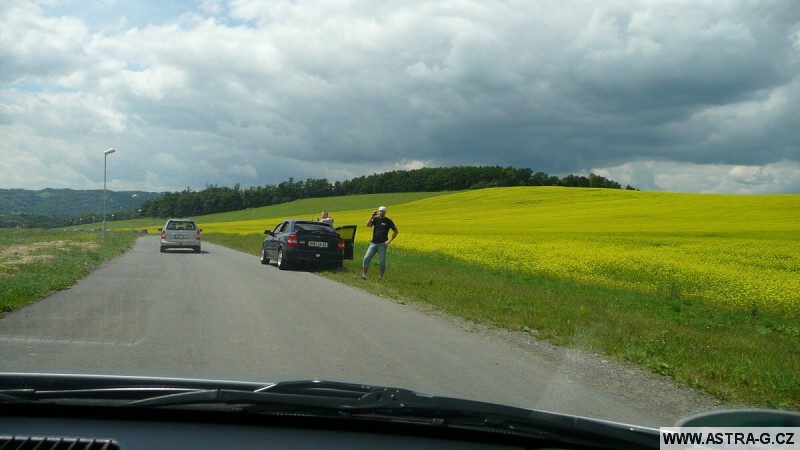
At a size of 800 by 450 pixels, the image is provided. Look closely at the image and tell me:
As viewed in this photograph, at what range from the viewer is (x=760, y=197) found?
47406 mm

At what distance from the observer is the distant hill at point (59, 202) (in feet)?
207

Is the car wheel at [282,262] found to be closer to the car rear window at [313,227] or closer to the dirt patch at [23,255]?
the car rear window at [313,227]

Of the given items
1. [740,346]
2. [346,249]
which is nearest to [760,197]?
[346,249]

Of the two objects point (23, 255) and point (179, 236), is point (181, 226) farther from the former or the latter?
point (23, 255)

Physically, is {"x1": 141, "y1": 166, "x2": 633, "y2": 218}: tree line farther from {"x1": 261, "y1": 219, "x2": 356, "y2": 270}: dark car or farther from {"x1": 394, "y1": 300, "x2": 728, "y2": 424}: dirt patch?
{"x1": 394, "y1": 300, "x2": 728, "y2": 424}: dirt patch

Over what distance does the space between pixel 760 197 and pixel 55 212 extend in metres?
71.8

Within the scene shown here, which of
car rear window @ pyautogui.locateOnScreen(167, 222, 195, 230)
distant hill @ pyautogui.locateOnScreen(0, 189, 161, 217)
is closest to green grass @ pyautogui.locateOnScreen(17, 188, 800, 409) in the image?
car rear window @ pyautogui.locateOnScreen(167, 222, 195, 230)

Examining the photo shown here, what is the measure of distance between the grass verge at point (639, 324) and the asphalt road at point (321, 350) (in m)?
0.52

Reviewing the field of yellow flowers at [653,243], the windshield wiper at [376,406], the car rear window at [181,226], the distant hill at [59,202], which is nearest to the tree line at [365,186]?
the distant hill at [59,202]

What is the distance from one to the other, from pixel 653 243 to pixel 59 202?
255 ft

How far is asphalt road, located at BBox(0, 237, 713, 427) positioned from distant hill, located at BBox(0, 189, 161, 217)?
52.8 metres

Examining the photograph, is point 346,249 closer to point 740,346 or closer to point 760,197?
point 740,346

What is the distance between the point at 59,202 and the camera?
8394 centimetres

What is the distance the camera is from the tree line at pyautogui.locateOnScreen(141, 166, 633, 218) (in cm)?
10000
